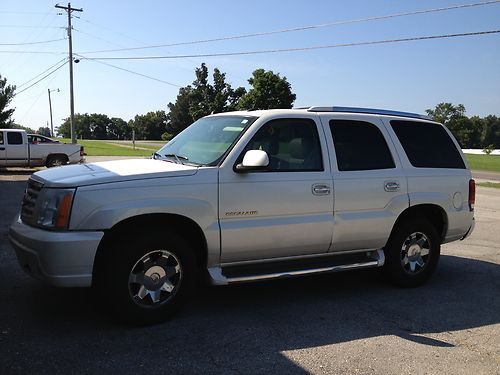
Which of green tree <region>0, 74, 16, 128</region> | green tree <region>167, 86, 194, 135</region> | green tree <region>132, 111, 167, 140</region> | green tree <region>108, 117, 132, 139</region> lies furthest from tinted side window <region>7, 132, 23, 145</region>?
green tree <region>108, 117, 132, 139</region>

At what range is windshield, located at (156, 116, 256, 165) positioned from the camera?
4.99 m

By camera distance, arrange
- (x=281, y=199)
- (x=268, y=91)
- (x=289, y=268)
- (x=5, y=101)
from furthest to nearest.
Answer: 1. (x=268, y=91)
2. (x=5, y=101)
3. (x=289, y=268)
4. (x=281, y=199)

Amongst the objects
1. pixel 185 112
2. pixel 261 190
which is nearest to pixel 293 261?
pixel 261 190

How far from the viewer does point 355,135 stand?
5668 millimetres

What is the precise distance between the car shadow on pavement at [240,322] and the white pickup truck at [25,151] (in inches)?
651

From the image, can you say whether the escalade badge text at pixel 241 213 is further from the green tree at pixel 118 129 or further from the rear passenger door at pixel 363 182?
the green tree at pixel 118 129

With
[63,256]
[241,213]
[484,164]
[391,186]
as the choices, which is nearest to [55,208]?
[63,256]

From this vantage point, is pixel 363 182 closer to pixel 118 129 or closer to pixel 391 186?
pixel 391 186

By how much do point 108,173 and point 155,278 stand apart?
3.32 feet

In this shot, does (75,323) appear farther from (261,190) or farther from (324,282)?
(324,282)

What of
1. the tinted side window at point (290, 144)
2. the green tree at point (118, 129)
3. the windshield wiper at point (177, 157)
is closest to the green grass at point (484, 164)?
the tinted side window at point (290, 144)

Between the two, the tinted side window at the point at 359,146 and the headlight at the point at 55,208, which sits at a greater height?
the tinted side window at the point at 359,146

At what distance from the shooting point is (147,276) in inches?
176

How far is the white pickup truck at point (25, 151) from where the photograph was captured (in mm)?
20812
